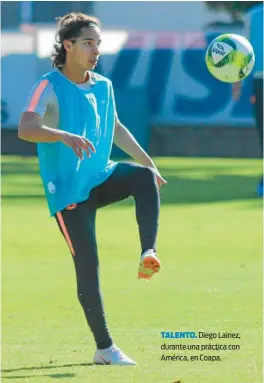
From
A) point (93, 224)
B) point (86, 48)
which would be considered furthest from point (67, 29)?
point (93, 224)

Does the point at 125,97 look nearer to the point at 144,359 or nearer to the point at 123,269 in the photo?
the point at 123,269

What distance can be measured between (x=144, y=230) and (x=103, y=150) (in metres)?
0.58

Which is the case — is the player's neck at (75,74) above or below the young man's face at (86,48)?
below

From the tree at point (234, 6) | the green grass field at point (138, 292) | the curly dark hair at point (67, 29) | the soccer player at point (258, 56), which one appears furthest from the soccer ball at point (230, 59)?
the tree at point (234, 6)

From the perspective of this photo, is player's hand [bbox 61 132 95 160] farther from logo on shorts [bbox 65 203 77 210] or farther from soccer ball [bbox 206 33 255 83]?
soccer ball [bbox 206 33 255 83]

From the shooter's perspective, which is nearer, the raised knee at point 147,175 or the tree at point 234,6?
the raised knee at point 147,175

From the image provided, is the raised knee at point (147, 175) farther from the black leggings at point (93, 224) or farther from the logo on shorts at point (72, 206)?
the logo on shorts at point (72, 206)

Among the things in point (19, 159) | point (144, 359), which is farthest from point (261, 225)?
point (19, 159)

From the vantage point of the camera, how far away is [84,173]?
7.58 m

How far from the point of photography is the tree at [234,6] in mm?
40013

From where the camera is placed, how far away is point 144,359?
771 centimetres

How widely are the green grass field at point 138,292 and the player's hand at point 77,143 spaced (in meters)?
1.27

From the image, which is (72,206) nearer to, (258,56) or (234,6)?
(258,56)

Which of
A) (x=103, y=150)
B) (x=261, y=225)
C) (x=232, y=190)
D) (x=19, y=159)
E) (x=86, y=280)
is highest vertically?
(x=103, y=150)
